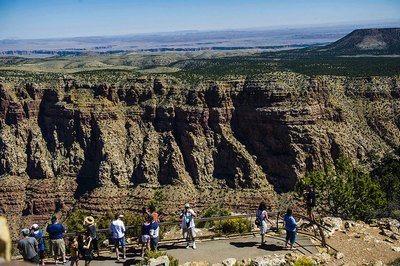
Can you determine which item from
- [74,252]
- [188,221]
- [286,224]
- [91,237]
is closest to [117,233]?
[91,237]

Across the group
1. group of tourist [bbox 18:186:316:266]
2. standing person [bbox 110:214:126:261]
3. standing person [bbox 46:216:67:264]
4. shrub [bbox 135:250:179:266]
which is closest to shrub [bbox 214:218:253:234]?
group of tourist [bbox 18:186:316:266]

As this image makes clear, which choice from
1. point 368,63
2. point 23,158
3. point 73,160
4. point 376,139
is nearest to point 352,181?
point 376,139

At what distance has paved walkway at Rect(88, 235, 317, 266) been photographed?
2127cm

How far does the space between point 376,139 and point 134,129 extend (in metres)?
38.3

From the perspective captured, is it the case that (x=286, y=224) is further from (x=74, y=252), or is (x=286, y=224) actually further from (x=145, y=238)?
(x=74, y=252)

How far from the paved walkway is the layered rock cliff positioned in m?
38.4

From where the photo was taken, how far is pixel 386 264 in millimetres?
21609

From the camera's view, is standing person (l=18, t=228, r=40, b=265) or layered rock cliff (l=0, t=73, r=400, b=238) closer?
standing person (l=18, t=228, r=40, b=265)

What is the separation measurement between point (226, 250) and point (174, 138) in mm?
50464

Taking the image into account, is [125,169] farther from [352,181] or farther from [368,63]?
[368,63]

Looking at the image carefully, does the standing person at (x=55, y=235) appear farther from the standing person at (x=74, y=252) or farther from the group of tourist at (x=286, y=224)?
the group of tourist at (x=286, y=224)

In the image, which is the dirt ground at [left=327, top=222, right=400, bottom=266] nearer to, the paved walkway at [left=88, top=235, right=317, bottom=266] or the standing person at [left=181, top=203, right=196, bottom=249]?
the paved walkway at [left=88, top=235, right=317, bottom=266]

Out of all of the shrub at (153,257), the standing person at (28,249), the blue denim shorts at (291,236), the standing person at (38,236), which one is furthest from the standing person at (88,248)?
the blue denim shorts at (291,236)

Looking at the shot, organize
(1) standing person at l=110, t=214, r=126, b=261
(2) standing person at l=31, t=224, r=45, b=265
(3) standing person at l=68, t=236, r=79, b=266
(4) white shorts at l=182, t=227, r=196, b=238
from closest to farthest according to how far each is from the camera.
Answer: (2) standing person at l=31, t=224, r=45, b=265, (3) standing person at l=68, t=236, r=79, b=266, (1) standing person at l=110, t=214, r=126, b=261, (4) white shorts at l=182, t=227, r=196, b=238
